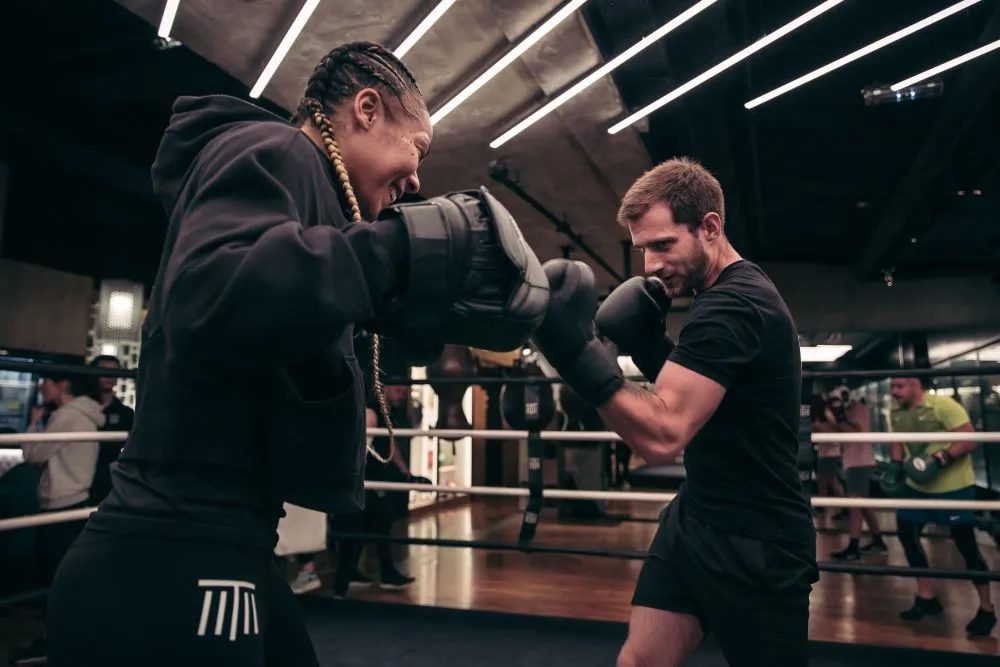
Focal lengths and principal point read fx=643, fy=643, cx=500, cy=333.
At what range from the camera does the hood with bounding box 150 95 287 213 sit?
73 cm

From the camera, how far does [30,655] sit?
2.51 metres

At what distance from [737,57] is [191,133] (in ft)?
9.52

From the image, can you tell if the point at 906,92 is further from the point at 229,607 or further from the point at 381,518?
the point at 229,607

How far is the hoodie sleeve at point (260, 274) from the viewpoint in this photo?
0.51 m

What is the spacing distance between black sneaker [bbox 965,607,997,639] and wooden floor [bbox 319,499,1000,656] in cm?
4

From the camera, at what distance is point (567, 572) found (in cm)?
404

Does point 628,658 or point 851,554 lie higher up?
point 628,658

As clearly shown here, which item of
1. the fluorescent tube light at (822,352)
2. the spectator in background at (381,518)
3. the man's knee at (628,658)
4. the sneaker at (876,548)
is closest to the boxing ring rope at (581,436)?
the man's knee at (628,658)

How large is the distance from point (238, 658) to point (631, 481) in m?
8.56

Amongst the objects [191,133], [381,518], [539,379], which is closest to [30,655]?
[381,518]

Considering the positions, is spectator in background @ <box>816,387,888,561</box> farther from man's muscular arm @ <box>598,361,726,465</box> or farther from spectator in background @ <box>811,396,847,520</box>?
man's muscular arm @ <box>598,361,726,465</box>

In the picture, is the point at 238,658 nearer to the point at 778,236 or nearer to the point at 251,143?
the point at 251,143

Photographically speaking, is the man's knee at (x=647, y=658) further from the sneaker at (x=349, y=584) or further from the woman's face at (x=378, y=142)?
the sneaker at (x=349, y=584)

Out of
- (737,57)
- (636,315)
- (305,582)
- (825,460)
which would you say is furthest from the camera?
(825,460)
